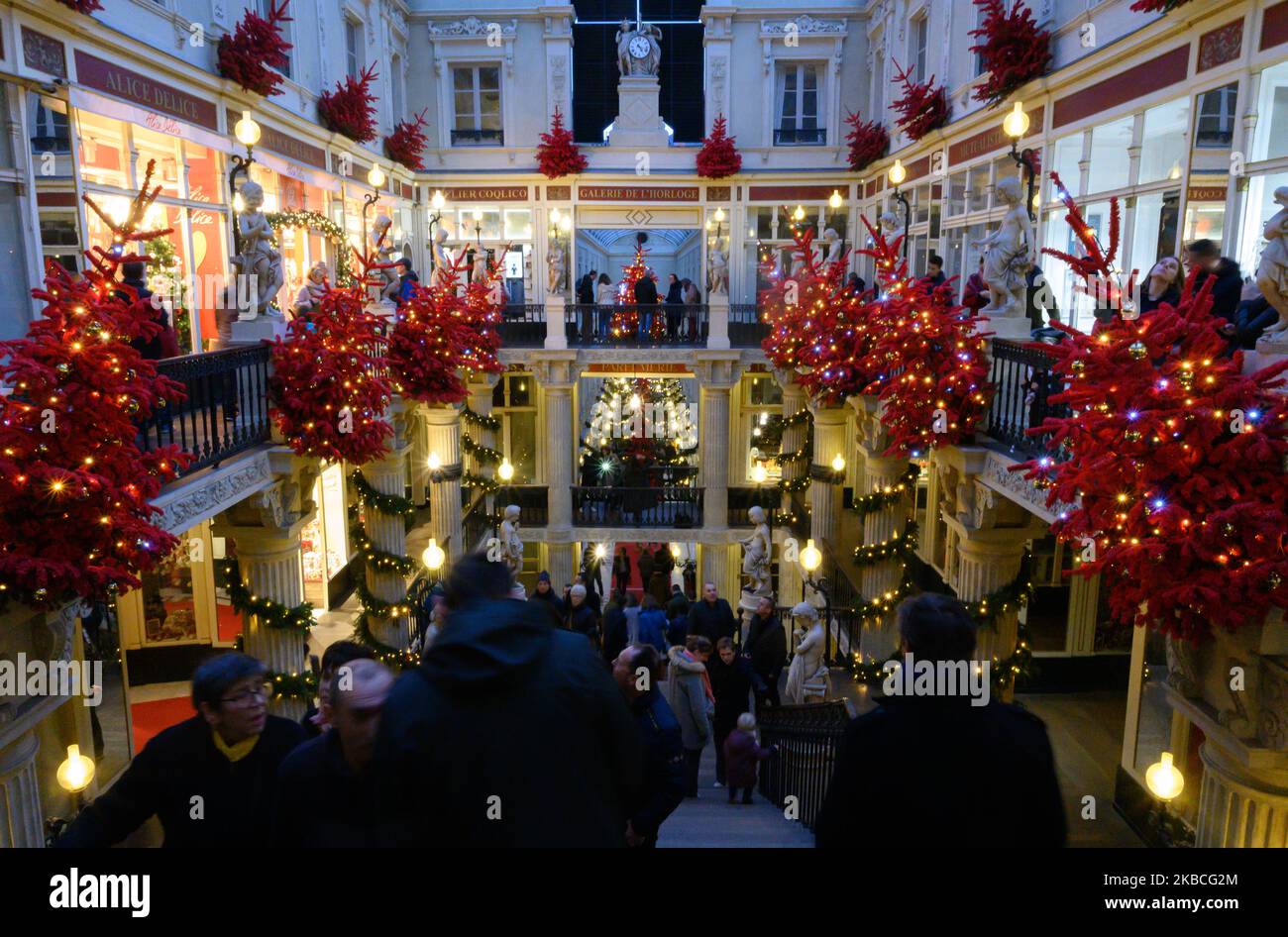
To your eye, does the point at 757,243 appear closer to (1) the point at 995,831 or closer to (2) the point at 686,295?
(2) the point at 686,295

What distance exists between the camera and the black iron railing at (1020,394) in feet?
22.5

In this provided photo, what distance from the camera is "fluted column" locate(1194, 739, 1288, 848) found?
180 inches

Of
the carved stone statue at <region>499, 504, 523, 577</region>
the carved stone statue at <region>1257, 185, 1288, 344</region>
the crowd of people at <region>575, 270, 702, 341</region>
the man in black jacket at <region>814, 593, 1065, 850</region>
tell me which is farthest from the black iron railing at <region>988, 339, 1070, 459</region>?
the crowd of people at <region>575, 270, 702, 341</region>

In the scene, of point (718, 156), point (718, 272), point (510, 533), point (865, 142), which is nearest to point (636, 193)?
point (718, 156)

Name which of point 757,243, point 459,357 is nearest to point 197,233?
point 459,357

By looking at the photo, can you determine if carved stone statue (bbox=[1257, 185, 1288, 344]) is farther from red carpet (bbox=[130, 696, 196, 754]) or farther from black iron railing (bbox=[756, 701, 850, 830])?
red carpet (bbox=[130, 696, 196, 754])

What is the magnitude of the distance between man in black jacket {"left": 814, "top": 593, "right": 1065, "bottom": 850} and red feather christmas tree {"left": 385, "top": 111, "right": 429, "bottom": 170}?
19.1 m

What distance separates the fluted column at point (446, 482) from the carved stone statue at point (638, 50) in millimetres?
11369

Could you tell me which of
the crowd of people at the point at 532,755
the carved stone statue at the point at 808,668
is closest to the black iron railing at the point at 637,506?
the carved stone statue at the point at 808,668

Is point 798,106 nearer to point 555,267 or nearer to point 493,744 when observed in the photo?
point 555,267

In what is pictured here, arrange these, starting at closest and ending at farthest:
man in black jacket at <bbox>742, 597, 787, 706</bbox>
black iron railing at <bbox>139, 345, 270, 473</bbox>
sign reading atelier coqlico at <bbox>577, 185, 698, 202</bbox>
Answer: black iron railing at <bbox>139, 345, 270, 473</bbox> < man in black jacket at <bbox>742, 597, 787, 706</bbox> < sign reading atelier coqlico at <bbox>577, 185, 698, 202</bbox>

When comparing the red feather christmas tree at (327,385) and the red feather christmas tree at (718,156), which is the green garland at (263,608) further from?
the red feather christmas tree at (718,156)

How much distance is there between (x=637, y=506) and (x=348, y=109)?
9.36m

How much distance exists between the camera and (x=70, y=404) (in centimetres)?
460
